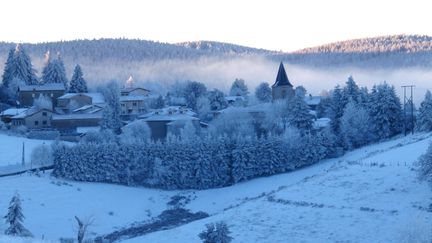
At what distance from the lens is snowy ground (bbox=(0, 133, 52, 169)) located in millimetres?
63750

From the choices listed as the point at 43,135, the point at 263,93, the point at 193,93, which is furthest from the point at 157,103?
the point at 43,135

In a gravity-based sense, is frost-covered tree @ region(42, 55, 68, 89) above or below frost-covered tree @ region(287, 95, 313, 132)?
above

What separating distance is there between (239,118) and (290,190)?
35.7 m

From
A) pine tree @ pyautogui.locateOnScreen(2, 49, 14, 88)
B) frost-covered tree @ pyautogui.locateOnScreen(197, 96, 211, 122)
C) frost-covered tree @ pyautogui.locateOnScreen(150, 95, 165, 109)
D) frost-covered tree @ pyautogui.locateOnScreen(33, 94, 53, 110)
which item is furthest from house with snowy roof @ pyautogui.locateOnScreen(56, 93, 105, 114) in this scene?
frost-covered tree @ pyautogui.locateOnScreen(197, 96, 211, 122)

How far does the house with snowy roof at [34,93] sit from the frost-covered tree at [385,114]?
4268cm

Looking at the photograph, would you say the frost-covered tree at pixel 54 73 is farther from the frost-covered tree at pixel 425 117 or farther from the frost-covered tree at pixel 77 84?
the frost-covered tree at pixel 425 117

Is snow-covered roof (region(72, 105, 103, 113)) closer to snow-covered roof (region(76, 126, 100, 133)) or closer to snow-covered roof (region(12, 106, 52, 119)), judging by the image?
snow-covered roof (region(12, 106, 52, 119))

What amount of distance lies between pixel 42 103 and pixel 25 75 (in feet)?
51.4

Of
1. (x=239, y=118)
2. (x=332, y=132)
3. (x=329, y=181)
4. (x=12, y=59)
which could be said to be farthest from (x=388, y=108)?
(x=12, y=59)

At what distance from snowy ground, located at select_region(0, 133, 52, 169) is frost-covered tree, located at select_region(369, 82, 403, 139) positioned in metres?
31.0

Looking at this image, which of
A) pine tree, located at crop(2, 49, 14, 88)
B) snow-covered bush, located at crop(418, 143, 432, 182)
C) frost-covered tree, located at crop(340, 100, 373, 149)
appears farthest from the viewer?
pine tree, located at crop(2, 49, 14, 88)

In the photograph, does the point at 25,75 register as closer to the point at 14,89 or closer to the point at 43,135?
the point at 14,89

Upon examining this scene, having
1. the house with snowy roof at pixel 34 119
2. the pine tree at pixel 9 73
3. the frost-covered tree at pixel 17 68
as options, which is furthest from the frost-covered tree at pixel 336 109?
the pine tree at pixel 9 73

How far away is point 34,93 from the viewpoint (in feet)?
309
